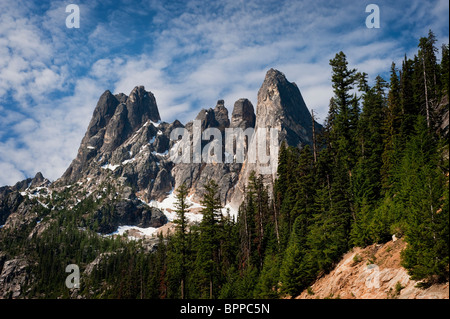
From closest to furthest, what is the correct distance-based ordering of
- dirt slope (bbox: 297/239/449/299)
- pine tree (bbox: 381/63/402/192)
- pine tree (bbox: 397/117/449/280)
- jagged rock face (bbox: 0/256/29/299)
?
pine tree (bbox: 397/117/449/280) < dirt slope (bbox: 297/239/449/299) < pine tree (bbox: 381/63/402/192) < jagged rock face (bbox: 0/256/29/299)

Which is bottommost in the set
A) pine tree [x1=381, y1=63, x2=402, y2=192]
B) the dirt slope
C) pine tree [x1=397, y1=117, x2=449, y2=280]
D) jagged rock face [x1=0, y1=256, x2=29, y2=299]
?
jagged rock face [x1=0, y1=256, x2=29, y2=299]

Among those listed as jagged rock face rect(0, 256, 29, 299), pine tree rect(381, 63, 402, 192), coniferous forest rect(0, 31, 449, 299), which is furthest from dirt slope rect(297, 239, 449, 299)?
jagged rock face rect(0, 256, 29, 299)

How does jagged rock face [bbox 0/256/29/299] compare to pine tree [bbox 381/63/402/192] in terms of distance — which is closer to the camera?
pine tree [bbox 381/63/402/192]

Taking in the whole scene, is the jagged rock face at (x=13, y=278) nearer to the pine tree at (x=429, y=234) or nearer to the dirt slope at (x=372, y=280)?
the dirt slope at (x=372, y=280)

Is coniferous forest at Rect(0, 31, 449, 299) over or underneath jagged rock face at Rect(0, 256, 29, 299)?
over

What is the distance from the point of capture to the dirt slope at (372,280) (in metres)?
16.4

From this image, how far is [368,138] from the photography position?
37.8 metres

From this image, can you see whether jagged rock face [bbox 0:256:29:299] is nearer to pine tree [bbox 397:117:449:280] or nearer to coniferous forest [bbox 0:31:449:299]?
coniferous forest [bbox 0:31:449:299]

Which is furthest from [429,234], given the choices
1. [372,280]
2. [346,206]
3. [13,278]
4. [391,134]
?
[13,278]

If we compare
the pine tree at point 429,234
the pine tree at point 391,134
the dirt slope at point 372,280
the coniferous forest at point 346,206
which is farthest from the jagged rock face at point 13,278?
the pine tree at point 429,234

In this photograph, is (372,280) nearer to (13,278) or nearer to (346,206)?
(346,206)

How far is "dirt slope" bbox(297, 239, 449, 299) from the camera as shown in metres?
16.4

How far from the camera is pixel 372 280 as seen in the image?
19922mm
